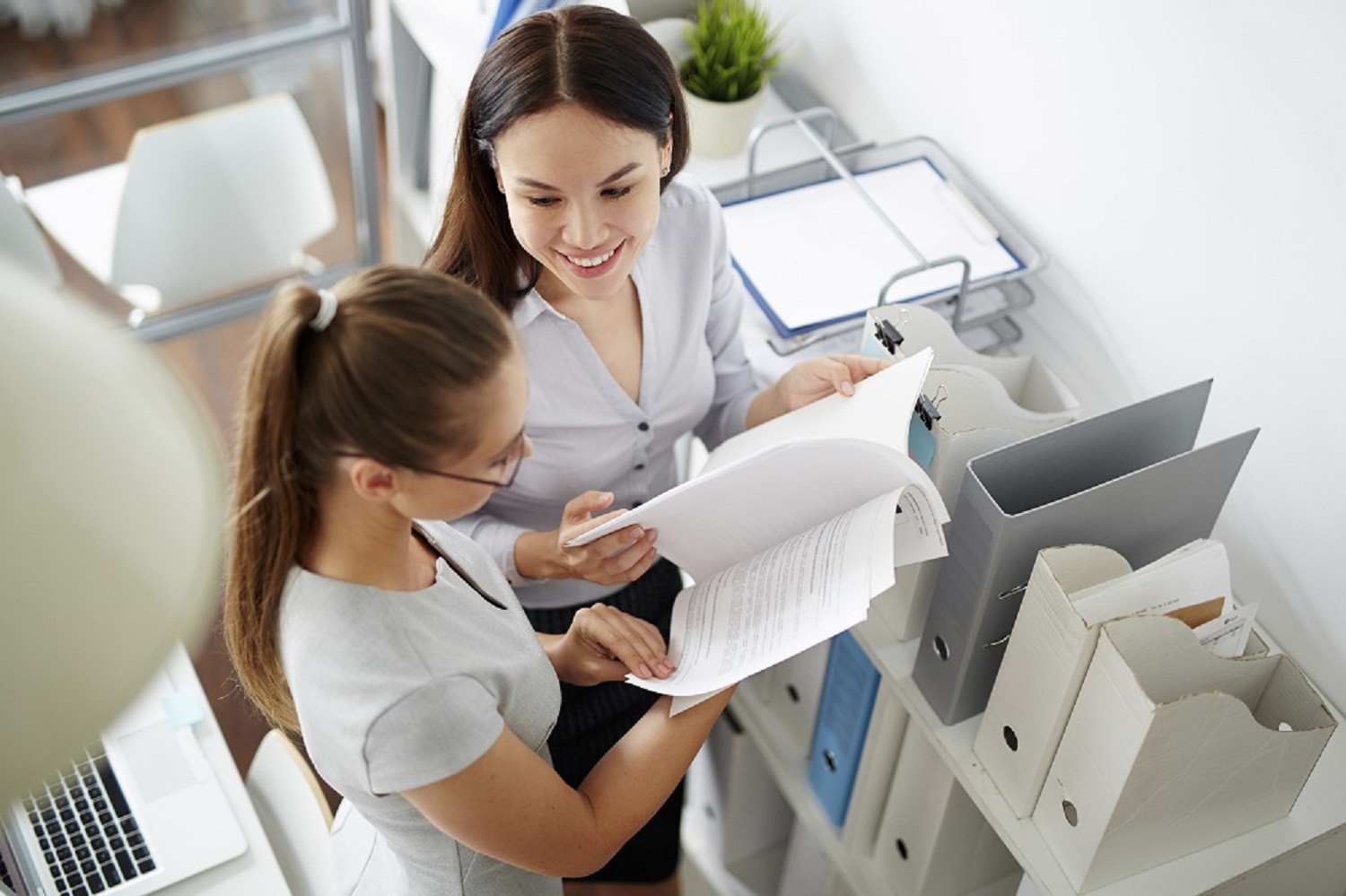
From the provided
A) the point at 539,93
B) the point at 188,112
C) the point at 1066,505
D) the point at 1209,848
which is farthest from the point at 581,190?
the point at 188,112

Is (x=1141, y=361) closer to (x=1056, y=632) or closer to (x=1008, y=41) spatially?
(x=1008, y=41)

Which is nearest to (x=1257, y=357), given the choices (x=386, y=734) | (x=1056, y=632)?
(x=1056, y=632)

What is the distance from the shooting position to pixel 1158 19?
1420 mm

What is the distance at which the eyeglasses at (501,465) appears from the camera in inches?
38.7

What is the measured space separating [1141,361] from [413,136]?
60.2 inches

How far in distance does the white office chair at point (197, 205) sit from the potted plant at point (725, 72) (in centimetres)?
92

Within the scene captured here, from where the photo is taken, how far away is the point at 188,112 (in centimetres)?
308

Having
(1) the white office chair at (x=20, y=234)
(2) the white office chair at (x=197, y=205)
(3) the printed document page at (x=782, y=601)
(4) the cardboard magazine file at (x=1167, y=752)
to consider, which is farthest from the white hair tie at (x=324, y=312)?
(2) the white office chair at (x=197, y=205)

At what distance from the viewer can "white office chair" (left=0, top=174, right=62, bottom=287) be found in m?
2.26

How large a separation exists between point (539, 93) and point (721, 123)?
0.70 meters

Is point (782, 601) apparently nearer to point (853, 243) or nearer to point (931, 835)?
point (931, 835)

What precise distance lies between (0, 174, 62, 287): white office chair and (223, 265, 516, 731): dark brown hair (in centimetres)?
145

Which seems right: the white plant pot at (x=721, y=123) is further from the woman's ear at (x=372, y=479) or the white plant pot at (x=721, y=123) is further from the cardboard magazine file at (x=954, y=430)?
the woman's ear at (x=372, y=479)

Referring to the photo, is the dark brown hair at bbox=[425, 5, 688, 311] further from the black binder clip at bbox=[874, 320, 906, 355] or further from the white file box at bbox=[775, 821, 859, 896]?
the white file box at bbox=[775, 821, 859, 896]
